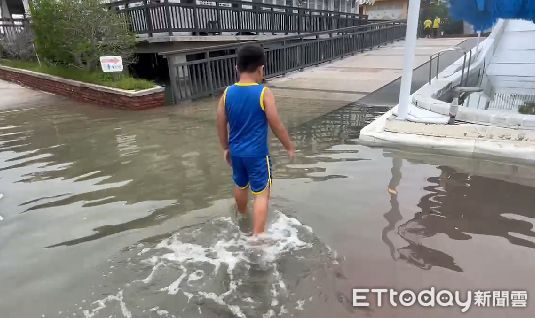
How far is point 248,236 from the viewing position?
338 centimetres

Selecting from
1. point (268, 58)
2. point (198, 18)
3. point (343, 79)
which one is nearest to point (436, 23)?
point (343, 79)

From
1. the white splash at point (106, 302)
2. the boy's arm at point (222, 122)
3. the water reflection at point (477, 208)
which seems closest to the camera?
Result: the white splash at point (106, 302)

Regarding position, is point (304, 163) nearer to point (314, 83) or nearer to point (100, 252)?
point (100, 252)

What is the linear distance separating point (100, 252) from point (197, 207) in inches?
41.7

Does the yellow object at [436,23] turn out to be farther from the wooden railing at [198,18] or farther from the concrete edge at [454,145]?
the concrete edge at [454,145]

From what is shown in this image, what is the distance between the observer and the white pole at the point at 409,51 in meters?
5.12

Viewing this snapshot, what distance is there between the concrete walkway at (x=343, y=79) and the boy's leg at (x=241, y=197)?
550cm

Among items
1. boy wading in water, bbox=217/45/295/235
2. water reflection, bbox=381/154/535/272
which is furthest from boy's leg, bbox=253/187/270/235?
water reflection, bbox=381/154/535/272

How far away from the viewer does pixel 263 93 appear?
2.93 meters

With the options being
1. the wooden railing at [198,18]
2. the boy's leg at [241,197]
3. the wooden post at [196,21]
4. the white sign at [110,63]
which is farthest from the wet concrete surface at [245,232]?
the wooden post at [196,21]

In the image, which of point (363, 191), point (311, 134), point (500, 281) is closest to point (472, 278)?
point (500, 281)

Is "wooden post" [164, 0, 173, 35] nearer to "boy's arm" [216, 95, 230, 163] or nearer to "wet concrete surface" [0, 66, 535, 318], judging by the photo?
"wet concrete surface" [0, 66, 535, 318]

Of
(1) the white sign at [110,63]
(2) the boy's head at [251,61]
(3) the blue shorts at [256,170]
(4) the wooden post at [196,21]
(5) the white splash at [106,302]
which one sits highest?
(4) the wooden post at [196,21]

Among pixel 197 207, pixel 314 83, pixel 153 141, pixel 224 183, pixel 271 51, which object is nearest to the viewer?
pixel 197 207
